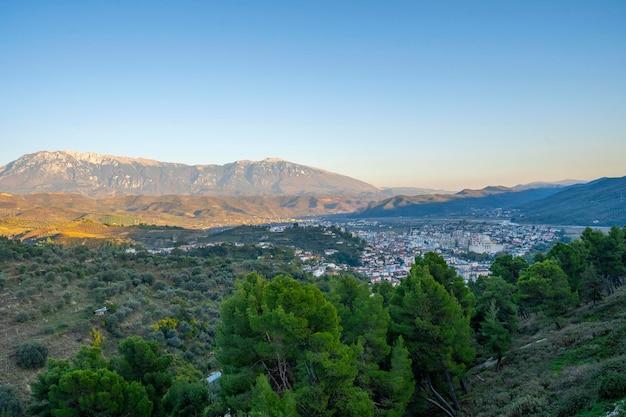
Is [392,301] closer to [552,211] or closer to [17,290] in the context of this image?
[17,290]

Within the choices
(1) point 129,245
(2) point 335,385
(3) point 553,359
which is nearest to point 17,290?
(2) point 335,385

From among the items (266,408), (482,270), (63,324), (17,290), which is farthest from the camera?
(482,270)

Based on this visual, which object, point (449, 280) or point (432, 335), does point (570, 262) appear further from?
point (432, 335)

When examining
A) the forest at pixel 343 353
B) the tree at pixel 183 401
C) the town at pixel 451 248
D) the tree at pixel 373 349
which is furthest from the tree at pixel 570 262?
the town at pixel 451 248

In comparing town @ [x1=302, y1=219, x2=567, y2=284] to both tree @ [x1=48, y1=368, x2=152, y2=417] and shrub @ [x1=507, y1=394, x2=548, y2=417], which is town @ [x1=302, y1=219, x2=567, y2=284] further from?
tree @ [x1=48, y1=368, x2=152, y2=417]

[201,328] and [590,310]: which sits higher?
[590,310]

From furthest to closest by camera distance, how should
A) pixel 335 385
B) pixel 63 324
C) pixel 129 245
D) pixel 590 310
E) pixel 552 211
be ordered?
pixel 552 211 < pixel 129 245 < pixel 63 324 < pixel 590 310 < pixel 335 385
